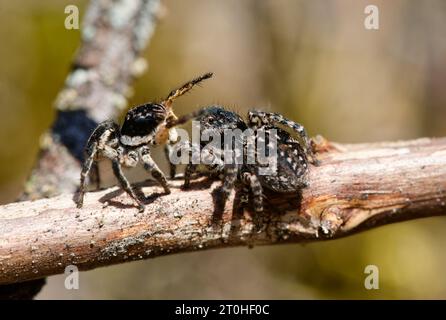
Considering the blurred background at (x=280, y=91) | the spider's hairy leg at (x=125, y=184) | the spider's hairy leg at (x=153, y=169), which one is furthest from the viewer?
the blurred background at (x=280, y=91)

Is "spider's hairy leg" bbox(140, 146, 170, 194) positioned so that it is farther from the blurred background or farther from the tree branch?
the blurred background

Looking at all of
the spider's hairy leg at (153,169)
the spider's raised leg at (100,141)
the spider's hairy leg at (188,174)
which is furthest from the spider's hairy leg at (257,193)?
the spider's raised leg at (100,141)

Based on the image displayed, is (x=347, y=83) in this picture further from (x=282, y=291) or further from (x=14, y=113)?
(x=14, y=113)

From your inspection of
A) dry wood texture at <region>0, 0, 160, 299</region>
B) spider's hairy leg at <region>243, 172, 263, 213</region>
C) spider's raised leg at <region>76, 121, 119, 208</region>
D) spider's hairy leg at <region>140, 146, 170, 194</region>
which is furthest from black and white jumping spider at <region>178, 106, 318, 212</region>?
dry wood texture at <region>0, 0, 160, 299</region>

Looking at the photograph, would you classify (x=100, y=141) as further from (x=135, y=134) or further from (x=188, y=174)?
(x=188, y=174)

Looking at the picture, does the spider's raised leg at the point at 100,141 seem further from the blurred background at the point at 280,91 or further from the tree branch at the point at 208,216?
the blurred background at the point at 280,91

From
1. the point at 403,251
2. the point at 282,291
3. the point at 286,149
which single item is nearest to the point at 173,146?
the point at 286,149
